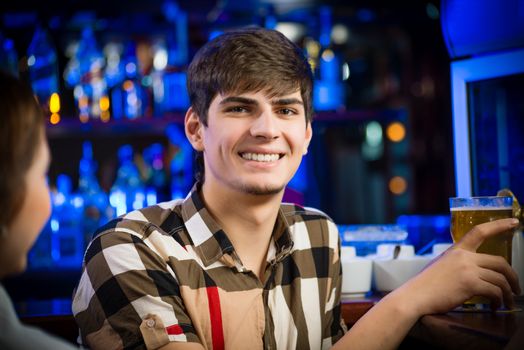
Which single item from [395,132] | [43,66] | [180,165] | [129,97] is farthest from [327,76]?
[43,66]

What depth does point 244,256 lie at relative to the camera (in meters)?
1.78

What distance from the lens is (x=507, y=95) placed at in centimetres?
217

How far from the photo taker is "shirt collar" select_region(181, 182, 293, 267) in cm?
171

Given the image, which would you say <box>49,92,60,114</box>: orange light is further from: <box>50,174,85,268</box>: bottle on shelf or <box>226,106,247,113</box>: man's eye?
<box>226,106,247,113</box>: man's eye

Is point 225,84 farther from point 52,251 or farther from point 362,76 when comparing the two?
point 362,76

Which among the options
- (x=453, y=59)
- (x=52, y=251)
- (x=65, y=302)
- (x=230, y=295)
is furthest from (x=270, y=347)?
(x=52, y=251)

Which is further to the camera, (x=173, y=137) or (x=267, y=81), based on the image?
(x=173, y=137)

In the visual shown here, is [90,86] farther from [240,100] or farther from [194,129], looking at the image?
[240,100]

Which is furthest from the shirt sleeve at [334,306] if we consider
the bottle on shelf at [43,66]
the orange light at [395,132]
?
the bottle on shelf at [43,66]

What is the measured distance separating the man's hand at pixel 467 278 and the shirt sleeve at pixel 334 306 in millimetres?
345

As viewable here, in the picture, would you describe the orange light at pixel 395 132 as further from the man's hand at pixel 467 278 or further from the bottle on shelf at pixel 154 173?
the man's hand at pixel 467 278

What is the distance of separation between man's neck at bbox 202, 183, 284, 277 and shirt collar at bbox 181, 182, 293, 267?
1.2 inches

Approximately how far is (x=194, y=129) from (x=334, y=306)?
0.62m

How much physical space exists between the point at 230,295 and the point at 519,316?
2.13ft
